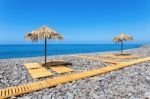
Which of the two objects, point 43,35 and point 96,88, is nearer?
point 96,88

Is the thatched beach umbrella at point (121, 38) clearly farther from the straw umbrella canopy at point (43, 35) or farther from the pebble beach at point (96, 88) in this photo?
the pebble beach at point (96, 88)

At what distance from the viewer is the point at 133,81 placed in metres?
7.01

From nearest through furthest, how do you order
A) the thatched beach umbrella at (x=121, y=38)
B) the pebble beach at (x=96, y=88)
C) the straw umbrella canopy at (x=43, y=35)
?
1. the pebble beach at (x=96, y=88)
2. the straw umbrella canopy at (x=43, y=35)
3. the thatched beach umbrella at (x=121, y=38)

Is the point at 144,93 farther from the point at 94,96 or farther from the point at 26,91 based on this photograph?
the point at 26,91

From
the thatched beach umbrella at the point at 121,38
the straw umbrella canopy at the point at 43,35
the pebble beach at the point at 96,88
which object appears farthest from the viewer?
the thatched beach umbrella at the point at 121,38

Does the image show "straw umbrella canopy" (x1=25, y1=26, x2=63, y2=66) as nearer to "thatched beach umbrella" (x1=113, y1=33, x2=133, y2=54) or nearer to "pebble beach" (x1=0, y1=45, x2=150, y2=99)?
"pebble beach" (x1=0, y1=45, x2=150, y2=99)

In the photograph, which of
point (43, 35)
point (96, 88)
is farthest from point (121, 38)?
point (96, 88)

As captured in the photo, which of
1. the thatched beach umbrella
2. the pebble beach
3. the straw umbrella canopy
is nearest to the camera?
the pebble beach

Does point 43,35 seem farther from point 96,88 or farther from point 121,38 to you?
point 121,38

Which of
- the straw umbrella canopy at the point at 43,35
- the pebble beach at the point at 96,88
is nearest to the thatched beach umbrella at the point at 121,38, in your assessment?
the straw umbrella canopy at the point at 43,35

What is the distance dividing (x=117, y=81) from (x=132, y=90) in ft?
3.55

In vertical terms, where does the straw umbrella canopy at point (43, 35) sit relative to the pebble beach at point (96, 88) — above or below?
above

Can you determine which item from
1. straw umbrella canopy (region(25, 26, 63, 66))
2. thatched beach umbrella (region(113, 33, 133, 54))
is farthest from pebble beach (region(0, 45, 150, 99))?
thatched beach umbrella (region(113, 33, 133, 54))

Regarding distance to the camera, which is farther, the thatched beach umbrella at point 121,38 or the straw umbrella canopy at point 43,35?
the thatched beach umbrella at point 121,38
